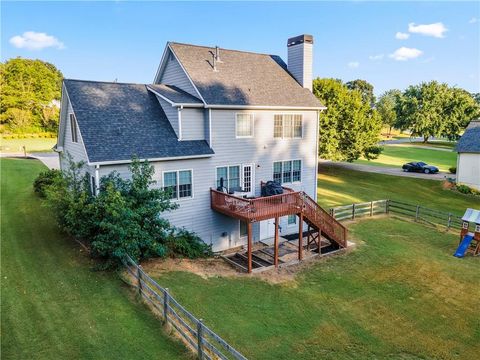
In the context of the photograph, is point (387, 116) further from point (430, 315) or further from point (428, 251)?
point (430, 315)

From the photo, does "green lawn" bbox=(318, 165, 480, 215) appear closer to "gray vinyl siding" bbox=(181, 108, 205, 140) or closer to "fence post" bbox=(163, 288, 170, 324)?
"gray vinyl siding" bbox=(181, 108, 205, 140)

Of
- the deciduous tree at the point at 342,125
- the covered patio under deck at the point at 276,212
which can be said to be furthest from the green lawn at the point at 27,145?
the covered patio under deck at the point at 276,212

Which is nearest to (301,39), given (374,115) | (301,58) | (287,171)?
(301,58)

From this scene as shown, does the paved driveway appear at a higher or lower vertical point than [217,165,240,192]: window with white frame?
lower

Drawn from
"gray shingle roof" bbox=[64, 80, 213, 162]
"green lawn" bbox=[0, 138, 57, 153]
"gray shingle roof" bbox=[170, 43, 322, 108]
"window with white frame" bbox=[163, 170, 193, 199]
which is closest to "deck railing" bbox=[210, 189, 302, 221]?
"window with white frame" bbox=[163, 170, 193, 199]

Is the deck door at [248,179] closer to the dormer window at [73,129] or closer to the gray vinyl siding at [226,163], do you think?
the gray vinyl siding at [226,163]
